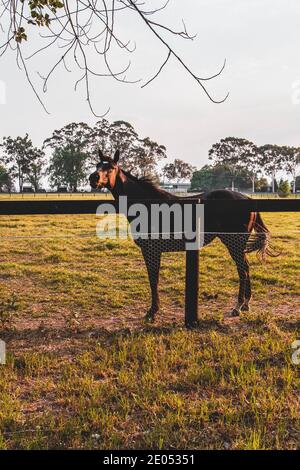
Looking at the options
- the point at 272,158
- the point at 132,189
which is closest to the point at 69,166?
the point at 272,158

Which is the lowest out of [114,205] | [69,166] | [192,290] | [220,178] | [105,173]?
[192,290]

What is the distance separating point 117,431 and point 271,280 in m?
4.65

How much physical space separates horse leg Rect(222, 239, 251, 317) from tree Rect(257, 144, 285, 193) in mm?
78600

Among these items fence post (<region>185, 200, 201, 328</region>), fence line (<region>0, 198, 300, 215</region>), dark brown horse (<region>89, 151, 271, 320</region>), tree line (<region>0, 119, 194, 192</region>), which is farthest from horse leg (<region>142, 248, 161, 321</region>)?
tree line (<region>0, 119, 194, 192</region>)

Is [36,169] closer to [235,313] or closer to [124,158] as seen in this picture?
[124,158]

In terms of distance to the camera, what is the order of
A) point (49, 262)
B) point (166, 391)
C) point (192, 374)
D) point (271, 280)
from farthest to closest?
point (49, 262)
point (271, 280)
point (192, 374)
point (166, 391)

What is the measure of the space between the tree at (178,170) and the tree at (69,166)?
25111 millimetres

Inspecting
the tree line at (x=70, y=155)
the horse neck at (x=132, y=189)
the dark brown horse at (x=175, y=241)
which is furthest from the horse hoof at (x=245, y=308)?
the tree line at (x=70, y=155)

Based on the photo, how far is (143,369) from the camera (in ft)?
10.4

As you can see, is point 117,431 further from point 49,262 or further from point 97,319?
point 49,262

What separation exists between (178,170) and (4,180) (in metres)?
39.0

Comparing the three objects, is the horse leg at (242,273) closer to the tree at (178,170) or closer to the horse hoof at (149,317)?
the horse hoof at (149,317)
